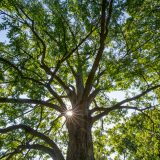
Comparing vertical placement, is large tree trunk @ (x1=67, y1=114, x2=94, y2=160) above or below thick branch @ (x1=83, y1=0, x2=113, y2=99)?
below

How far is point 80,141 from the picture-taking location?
629 centimetres

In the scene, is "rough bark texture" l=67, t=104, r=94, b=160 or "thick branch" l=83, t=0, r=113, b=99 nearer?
"thick branch" l=83, t=0, r=113, b=99

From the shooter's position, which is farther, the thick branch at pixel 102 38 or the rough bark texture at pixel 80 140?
the rough bark texture at pixel 80 140

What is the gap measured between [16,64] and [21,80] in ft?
1.67

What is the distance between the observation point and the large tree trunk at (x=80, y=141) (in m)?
6.01

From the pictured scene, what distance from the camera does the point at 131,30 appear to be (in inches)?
289

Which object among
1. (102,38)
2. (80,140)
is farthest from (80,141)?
(102,38)

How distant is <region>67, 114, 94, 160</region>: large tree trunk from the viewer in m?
6.01

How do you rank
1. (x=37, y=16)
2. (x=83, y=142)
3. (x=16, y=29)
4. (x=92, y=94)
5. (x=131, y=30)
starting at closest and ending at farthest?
(x=16, y=29), (x=83, y=142), (x=37, y=16), (x=131, y=30), (x=92, y=94)

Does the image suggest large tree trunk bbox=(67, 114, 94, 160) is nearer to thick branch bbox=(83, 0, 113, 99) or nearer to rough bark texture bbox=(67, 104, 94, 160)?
rough bark texture bbox=(67, 104, 94, 160)

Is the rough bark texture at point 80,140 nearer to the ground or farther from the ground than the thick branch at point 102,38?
nearer to the ground

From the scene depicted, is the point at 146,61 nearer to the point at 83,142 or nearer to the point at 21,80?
the point at 83,142

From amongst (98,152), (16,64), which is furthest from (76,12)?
(98,152)

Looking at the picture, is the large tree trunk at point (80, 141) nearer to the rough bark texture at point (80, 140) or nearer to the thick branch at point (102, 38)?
the rough bark texture at point (80, 140)
